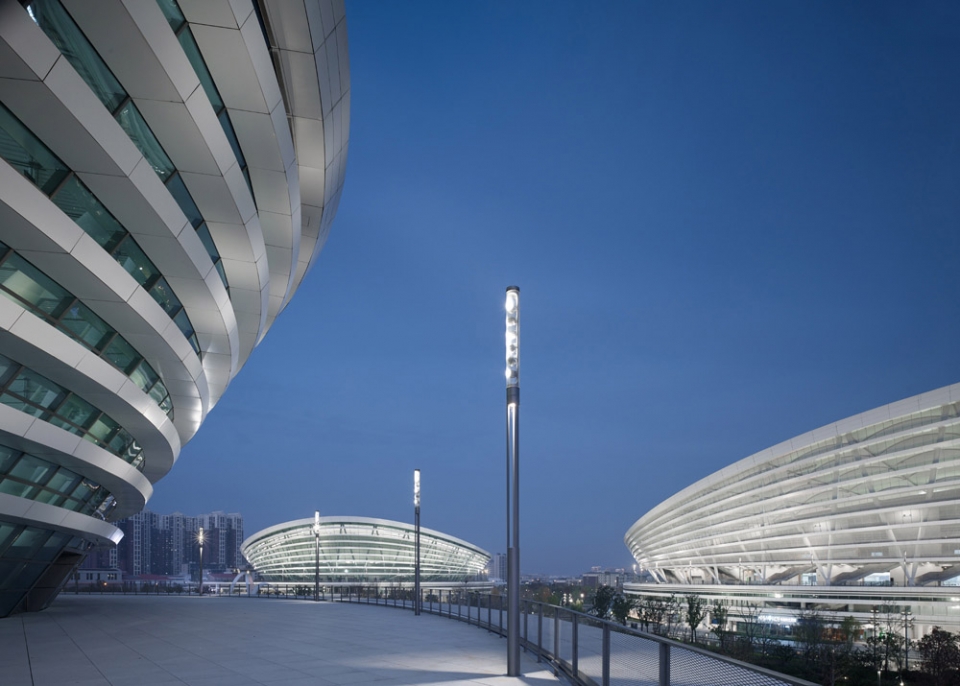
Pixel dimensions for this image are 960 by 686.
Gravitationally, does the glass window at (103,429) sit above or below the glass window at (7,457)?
above

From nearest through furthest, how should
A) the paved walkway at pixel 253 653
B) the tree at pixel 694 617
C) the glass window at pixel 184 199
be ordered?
the paved walkway at pixel 253 653 → the glass window at pixel 184 199 → the tree at pixel 694 617

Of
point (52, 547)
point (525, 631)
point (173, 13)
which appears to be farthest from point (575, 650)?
point (52, 547)

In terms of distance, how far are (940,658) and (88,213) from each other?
121 feet

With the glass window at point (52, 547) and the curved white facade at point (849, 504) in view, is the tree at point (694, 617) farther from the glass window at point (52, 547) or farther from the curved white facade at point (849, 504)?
the glass window at point (52, 547)

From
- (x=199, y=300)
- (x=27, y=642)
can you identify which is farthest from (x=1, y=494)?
(x=199, y=300)

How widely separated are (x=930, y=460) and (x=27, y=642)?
4997 centimetres

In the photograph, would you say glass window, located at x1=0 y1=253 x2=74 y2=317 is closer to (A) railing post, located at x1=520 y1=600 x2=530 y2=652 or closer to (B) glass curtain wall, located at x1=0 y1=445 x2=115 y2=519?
(B) glass curtain wall, located at x1=0 y1=445 x2=115 y2=519

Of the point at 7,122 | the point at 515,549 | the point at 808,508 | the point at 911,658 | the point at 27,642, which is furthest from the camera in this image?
the point at 808,508

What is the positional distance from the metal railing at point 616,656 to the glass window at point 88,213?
32.3 feet

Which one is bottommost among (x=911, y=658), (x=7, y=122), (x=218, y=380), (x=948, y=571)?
(x=911, y=658)

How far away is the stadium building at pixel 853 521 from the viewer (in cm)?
4684

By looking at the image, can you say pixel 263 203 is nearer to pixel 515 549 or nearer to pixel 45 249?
pixel 45 249

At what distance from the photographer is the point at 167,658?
13148mm

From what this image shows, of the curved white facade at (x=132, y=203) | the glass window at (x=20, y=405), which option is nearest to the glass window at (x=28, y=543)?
the curved white facade at (x=132, y=203)
